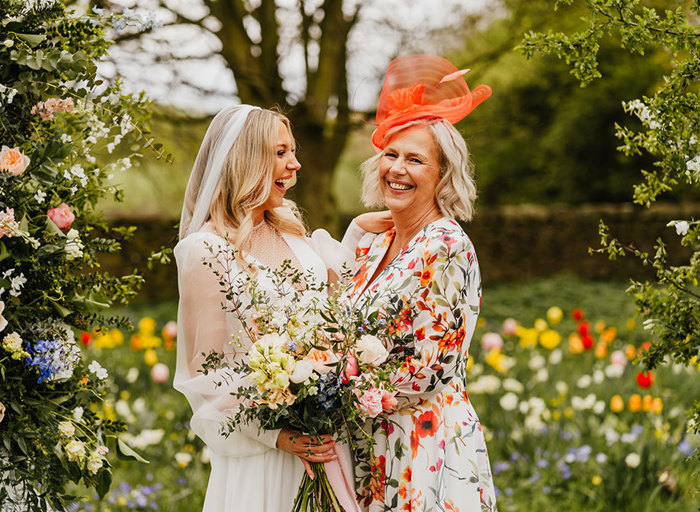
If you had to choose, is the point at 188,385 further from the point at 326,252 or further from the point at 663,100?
the point at 663,100

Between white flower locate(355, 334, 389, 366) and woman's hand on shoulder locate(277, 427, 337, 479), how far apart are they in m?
0.34

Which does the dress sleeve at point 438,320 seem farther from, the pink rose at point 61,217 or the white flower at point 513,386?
the white flower at point 513,386

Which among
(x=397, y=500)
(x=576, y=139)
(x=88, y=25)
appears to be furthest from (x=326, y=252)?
(x=576, y=139)

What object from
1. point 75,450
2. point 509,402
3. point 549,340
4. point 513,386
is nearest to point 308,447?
point 75,450

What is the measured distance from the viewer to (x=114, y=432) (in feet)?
9.34

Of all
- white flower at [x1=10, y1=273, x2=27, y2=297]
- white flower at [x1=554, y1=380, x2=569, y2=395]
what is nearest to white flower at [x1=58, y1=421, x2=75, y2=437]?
white flower at [x1=10, y1=273, x2=27, y2=297]

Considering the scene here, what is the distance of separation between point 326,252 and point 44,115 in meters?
1.28

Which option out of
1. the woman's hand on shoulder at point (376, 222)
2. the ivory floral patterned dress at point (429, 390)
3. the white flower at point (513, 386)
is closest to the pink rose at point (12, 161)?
the ivory floral patterned dress at point (429, 390)

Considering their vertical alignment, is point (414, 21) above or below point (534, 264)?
above

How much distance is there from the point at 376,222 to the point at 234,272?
29.7 inches

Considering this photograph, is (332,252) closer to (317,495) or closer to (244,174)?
(244,174)

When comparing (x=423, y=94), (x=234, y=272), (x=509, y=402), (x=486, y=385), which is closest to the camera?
(x=234, y=272)

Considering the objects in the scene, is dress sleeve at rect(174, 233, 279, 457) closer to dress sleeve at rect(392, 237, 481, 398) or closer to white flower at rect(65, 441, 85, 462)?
white flower at rect(65, 441, 85, 462)

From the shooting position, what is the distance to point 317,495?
260 centimetres
